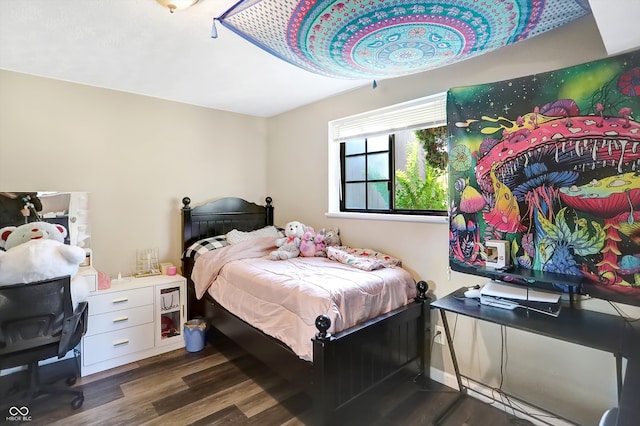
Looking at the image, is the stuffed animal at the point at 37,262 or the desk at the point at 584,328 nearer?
the desk at the point at 584,328

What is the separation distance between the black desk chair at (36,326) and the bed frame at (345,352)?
1021 millimetres

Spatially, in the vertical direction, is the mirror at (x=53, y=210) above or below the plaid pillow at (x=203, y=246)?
above

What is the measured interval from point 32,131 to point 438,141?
332 centimetres

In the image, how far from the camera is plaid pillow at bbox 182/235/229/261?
121 inches

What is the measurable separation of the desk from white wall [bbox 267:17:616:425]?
10.2 inches

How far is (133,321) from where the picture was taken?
269cm

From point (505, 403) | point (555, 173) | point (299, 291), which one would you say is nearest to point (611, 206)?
point (555, 173)

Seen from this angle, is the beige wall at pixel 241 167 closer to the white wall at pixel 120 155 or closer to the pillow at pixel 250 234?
the white wall at pixel 120 155

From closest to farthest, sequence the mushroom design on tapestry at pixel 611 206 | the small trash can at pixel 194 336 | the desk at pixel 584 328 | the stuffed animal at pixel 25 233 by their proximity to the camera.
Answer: the desk at pixel 584 328 < the mushroom design on tapestry at pixel 611 206 < the stuffed animal at pixel 25 233 < the small trash can at pixel 194 336

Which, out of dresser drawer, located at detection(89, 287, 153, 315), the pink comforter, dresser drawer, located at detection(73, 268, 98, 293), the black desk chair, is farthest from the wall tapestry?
dresser drawer, located at detection(89, 287, 153, 315)

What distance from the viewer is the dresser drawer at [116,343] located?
97.8 inches

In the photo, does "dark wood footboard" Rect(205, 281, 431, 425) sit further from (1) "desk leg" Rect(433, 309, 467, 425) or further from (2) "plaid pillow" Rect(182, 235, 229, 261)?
(2) "plaid pillow" Rect(182, 235, 229, 261)

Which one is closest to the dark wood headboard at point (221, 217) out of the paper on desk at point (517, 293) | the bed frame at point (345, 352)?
the bed frame at point (345, 352)

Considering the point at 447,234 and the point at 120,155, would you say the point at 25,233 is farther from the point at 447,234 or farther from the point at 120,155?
the point at 447,234
